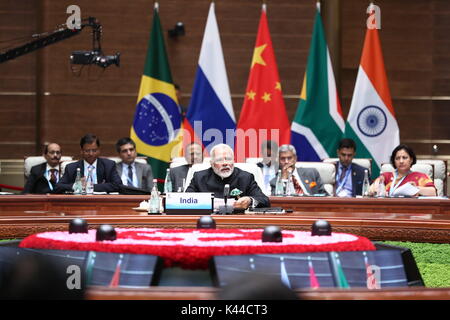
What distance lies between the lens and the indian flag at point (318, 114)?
922 cm

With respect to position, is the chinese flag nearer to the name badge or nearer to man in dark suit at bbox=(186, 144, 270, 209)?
man in dark suit at bbox=(186, 144, 270, 209)

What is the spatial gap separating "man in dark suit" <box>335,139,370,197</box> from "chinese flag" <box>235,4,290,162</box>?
150 centimetres

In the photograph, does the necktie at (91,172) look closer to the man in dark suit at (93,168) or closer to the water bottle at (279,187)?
the man in dark suit at (93,168)

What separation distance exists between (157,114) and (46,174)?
206 cm

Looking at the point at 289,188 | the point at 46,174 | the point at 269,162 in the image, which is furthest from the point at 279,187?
the point at 46,174

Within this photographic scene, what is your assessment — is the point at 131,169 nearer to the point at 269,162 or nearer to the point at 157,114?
the point at 269,162

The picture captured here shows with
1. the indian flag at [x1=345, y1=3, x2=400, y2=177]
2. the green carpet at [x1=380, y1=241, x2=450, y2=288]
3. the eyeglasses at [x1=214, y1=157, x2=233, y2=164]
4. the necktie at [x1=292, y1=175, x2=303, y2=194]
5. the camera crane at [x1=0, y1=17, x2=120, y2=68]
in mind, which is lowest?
the green carpet at [x1=380, y1=241, x2=450, y2=288]

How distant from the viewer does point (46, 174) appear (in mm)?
7523

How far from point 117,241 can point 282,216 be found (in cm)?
195

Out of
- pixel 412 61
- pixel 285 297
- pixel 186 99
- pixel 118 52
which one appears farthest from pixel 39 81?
pixel 285 297

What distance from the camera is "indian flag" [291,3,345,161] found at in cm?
922

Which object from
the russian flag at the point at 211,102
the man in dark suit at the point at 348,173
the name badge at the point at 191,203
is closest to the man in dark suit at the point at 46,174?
the russian flag at the point at 211,102

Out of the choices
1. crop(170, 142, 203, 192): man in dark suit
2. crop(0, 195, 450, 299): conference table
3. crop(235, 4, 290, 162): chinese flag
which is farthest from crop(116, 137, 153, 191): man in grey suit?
crop(0, 195, 450, 299): conference table

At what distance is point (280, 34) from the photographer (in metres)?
10.7
